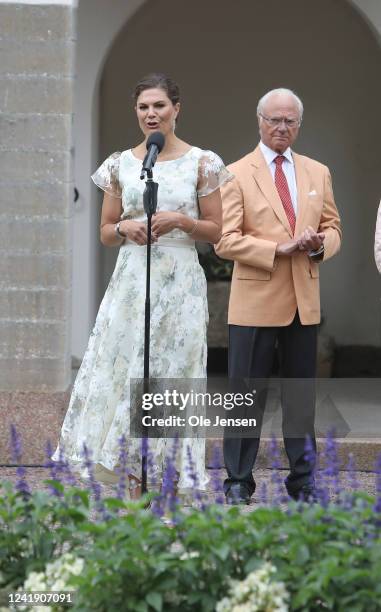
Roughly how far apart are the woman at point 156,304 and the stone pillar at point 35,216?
1833 mm

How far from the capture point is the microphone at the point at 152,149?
16.6 feet

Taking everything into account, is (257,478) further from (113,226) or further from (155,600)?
(155,600)

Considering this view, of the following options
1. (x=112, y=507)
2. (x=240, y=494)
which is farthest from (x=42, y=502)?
(x=240, y=494)

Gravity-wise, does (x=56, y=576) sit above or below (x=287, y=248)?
below

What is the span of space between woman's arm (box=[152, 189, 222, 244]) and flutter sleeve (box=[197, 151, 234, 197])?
25mm

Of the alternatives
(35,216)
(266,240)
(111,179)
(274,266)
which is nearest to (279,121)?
(266,240)

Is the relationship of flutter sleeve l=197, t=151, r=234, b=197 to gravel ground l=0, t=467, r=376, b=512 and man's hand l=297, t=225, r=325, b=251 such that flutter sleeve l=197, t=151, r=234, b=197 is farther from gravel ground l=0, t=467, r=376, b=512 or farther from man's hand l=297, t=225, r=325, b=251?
gravel ground l=0, t=467, r=376, b=512

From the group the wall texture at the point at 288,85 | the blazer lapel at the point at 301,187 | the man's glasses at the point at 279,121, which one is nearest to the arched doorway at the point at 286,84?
the wall texture at the point at 288,85

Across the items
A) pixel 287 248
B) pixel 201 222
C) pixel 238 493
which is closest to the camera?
pixel 201 222

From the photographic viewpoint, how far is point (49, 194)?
7512 millimetres

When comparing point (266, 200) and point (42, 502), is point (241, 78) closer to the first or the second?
point (266, 200)

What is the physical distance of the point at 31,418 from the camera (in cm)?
758

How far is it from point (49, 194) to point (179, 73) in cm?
457

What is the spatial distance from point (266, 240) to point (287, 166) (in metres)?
0.37
